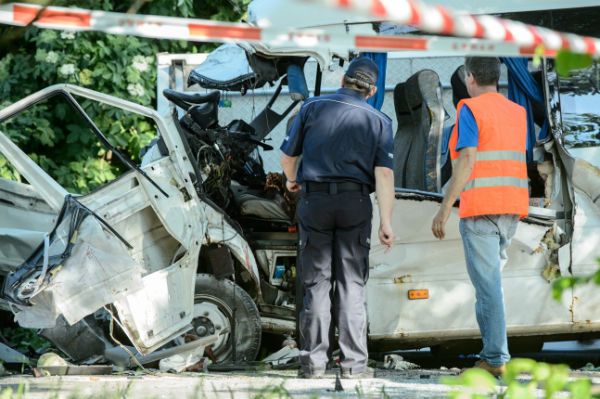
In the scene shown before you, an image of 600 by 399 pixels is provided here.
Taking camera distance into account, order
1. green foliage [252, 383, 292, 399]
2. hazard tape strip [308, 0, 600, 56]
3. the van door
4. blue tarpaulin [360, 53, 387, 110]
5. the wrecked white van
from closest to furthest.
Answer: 1. hazard tape strip [308, 0, 600, 56]
2. green foliage [252, 383, 292, 399]
3. the wrecked white van
4. the van door
5. blue tarpaulin [360, 53, 387, 110]

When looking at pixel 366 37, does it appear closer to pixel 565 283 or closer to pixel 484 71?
pixel 565 283

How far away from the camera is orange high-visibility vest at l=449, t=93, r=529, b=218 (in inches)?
284

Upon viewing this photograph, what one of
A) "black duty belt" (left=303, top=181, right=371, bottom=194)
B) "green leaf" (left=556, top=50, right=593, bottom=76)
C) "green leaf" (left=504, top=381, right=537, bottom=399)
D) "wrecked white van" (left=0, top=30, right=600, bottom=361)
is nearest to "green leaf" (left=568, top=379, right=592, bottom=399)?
"green leaf" (left=504, top=381, right=537, bottom=399)

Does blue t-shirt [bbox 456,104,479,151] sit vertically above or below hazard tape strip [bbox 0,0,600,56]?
below

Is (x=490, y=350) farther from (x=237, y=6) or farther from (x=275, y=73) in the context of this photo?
(x=237, y=6)

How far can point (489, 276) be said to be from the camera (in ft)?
23.6

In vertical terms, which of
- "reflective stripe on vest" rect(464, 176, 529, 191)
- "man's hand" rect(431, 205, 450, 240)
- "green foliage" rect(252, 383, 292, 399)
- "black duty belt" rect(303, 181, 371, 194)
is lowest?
"green foliage" rect(252, 383, 292, 399)

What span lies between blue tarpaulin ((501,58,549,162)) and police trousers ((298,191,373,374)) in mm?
1852

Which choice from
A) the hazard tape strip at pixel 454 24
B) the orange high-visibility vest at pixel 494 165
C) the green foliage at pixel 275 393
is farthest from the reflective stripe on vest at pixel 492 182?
the hazard tape strip at pixel 454 24

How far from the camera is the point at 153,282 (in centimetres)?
801

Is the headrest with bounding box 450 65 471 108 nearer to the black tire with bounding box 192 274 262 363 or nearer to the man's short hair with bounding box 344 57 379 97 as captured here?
the man's short hair with bounding box 344 57 379 97

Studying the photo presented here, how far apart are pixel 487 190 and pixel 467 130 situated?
373mm

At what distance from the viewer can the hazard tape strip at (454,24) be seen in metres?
3.23

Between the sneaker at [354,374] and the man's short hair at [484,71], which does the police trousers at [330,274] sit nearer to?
the sneaker at [354,374]
